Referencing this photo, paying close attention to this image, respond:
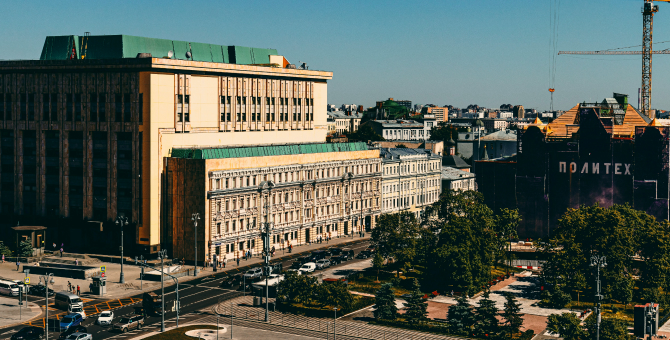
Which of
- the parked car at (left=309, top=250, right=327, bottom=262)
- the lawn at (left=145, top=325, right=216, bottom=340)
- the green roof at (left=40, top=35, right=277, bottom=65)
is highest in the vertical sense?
the green roof at (left=40, top=35, right=277, bottom=65)

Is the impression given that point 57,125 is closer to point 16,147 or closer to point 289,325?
point 16,147

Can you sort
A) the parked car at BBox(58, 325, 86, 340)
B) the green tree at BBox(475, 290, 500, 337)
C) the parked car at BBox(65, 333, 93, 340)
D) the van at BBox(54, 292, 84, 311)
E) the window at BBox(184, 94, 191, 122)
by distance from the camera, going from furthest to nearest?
the window at BBox(184, 94, 191, 122), the van at BBox(54, 292, 84, 311), the green tree at BBox(475, 290, 500, 337), the parked car at BBox(58, 325, 86, 340), the parked car at BBox(65, 333, 93, 340)

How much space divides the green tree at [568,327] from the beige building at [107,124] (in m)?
71.6

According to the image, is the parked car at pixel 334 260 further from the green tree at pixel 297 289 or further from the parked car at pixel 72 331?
the parked car at pixel 72 331

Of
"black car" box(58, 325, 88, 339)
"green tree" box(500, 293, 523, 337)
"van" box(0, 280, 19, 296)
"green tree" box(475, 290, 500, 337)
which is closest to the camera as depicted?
"black car" box(58, 325, 88, 339)

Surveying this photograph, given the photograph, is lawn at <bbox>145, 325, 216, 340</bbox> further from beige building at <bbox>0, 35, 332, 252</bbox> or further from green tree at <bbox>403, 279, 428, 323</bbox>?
beige building at <bbox>0, 35, 332, 252</bbox>

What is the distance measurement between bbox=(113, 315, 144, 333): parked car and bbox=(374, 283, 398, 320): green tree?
90.3 ft

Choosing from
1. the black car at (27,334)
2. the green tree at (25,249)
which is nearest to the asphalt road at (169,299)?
the black car at (27,334)

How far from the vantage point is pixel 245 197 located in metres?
142

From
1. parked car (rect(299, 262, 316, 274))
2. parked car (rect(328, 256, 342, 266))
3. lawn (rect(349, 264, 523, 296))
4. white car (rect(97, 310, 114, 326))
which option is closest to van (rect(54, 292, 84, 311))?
white car (rect(97, 310, 114, 326))

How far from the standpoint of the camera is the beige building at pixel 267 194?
13575 cm

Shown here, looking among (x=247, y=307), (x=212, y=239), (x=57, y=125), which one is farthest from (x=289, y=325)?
(x=57, y=125)

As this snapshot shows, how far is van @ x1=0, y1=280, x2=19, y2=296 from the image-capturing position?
113 metres

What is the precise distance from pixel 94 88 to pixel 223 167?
1042 inches
